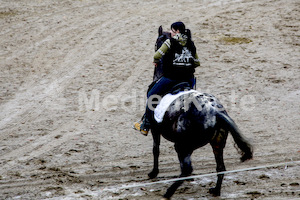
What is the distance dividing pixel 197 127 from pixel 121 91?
18.0 feet

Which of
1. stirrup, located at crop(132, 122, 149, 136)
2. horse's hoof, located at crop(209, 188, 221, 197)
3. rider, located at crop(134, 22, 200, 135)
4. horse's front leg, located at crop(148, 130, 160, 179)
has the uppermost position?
rider, located at crop(134, 22, 200, 135)

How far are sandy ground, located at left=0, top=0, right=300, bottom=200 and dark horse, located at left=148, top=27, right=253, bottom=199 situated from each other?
0.53m

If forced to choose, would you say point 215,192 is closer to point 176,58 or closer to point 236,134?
point 236,134

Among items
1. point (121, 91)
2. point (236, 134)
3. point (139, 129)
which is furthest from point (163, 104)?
point (121, 91)

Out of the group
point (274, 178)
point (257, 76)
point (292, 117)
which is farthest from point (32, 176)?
point (257, 76)

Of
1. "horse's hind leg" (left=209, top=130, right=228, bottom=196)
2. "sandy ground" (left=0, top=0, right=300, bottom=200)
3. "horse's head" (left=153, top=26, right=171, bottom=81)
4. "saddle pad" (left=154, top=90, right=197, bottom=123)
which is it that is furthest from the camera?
"sandy ground" (left=0, top=0, right=300, bottom=200)

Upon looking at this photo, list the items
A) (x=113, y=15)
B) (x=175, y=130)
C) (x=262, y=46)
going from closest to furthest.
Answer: (x=175, y=130), (x=262, y=46), (x=113, y=15)

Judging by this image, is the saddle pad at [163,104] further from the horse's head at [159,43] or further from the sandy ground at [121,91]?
the sandy ground at [121,91]

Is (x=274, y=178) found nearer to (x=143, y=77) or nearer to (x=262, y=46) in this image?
(x=143, y=77)

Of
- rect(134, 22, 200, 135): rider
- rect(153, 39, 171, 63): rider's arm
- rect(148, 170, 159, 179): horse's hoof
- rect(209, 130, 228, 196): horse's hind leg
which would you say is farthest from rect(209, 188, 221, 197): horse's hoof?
rect(153, 39, 171, 63): rider's arm

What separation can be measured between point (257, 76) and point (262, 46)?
232 cm

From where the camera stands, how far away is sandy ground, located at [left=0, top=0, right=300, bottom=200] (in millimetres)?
6368

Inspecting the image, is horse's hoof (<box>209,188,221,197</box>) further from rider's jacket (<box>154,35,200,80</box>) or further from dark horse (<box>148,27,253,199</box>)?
rider's jacket (<box>154,35,200,80</box>)

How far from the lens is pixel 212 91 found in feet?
33.9
